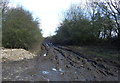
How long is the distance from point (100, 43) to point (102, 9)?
772cm

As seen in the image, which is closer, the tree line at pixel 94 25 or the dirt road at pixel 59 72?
the dirt road at pixel 59 72

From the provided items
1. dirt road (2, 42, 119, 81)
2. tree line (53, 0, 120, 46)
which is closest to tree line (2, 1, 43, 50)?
dirt road (2, 42, 119, 81)

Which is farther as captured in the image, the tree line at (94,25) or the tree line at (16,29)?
the tree line at (94,25)

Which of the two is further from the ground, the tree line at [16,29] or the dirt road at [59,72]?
the tree line at [16,29]

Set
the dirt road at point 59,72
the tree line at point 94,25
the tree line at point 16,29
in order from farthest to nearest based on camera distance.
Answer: the tree line at point 94,25 → the tree line at point 16,29 → the dirt road at point 59,72

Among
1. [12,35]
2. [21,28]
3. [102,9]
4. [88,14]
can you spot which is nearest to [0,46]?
[12,35]

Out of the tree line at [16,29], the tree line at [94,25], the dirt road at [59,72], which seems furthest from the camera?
the tree line at [94,25]

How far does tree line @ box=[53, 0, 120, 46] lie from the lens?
26484 mm

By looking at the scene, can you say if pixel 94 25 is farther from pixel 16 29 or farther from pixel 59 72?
pixel 59 72

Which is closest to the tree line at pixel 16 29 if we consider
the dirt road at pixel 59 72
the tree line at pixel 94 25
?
the dirt road at pixel 59 72

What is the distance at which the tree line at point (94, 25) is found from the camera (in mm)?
26484

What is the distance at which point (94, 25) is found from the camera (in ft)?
99.8

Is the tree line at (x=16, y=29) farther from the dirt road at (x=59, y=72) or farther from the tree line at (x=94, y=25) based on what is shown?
the tree line at (x=94, y=25)

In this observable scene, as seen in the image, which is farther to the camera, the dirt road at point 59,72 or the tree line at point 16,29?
the tree line at point 16,29
